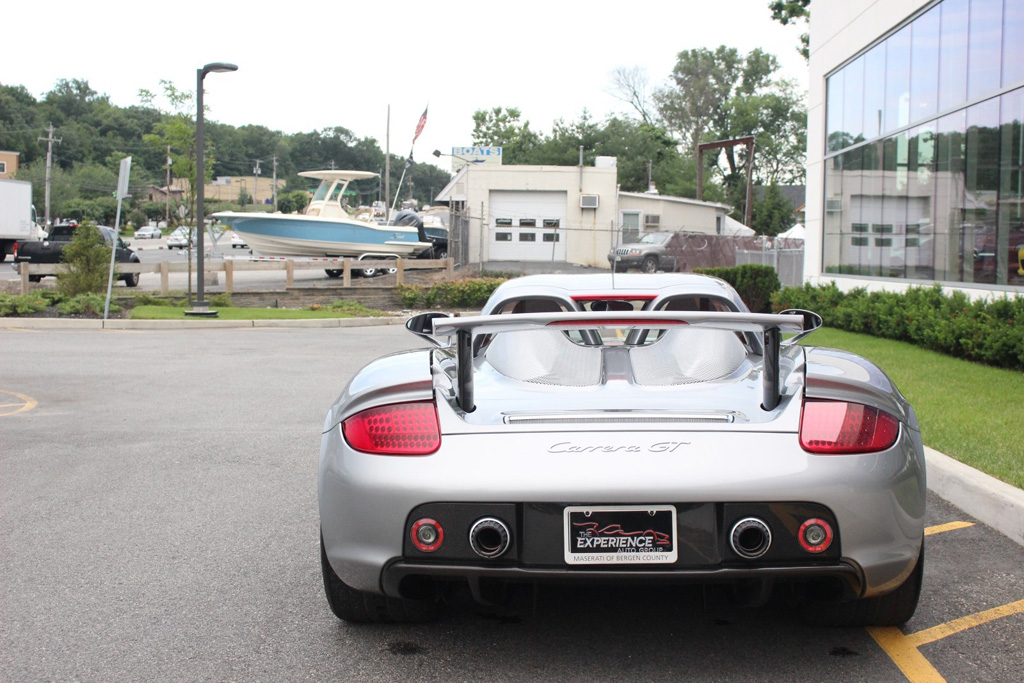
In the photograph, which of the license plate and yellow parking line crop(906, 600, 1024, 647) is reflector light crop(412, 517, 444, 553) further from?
yellow parking line crop(906, 600, 1024, 647)

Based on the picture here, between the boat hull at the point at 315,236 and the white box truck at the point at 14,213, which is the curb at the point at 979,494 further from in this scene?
the white box truck at the point at 14,213

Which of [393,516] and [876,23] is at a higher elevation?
[876,23]

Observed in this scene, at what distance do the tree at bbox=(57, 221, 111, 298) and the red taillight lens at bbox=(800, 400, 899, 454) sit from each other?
65.3 feet

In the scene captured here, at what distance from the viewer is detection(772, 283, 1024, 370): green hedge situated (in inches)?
409

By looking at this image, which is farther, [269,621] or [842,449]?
[269,621]

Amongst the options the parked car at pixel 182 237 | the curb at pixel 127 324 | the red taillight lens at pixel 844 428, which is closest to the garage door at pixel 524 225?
the parked car at pixel 182 237

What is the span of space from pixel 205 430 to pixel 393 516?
5.24 meters

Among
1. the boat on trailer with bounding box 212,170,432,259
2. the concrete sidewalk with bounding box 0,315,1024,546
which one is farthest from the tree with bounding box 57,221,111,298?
the concrete sidewalk with bounding box 0,315,1024,546

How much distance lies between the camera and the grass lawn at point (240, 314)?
63.6ft

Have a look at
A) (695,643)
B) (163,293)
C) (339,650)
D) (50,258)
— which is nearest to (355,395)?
(339,650)

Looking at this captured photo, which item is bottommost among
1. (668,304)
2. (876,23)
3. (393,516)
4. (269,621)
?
(269,621)

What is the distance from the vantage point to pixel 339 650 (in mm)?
3352

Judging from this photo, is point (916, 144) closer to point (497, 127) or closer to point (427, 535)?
point (427, 535)

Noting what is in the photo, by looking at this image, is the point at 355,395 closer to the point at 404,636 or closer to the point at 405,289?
the point at 404,636
